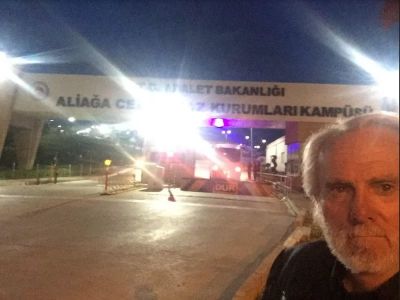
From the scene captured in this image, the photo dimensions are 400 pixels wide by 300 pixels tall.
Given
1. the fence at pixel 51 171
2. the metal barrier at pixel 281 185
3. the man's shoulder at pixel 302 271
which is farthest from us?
the fence at pixel 51 171

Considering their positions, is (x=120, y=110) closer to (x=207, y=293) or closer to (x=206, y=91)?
(x=206, y=91)

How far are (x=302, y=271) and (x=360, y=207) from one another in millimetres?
488

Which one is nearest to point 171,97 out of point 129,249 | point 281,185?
point 129,249

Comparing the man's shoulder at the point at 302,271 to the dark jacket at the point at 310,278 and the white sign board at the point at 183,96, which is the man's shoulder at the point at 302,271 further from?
the white sign board at the point at 183,96

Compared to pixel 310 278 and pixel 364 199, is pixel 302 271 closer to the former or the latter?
pixel 310 278

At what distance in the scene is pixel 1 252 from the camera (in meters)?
8.12

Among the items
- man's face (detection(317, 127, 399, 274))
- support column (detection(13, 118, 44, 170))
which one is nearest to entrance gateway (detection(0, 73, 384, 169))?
man's face (detection(317, 127, 399, 274))

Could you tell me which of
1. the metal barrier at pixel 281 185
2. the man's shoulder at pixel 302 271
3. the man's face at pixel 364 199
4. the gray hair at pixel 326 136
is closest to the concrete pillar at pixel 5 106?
the man's shoulder at pixel 302 271

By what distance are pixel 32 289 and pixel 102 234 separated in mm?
4297

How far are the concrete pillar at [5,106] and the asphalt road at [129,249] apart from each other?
7.44 ft

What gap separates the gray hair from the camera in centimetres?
109

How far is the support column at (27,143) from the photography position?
100 feet

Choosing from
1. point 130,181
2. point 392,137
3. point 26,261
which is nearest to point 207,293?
point 26,261

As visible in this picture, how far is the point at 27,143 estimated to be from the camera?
31.1m
